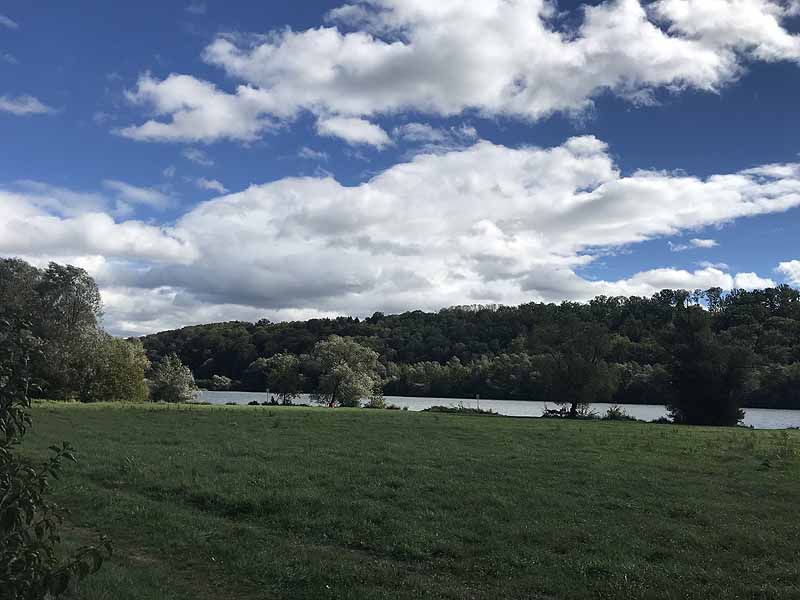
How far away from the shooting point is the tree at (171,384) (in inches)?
3455

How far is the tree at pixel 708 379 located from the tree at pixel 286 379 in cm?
5833

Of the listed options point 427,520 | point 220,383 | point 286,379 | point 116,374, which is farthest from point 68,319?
point 220,383

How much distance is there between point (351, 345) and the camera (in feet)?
321

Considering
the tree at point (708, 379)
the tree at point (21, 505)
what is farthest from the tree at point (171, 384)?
the tree at point (21, 505)

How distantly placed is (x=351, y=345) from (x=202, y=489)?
80.5m

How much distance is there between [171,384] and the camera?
88188mm

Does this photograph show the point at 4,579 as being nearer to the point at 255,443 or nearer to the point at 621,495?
the point at 621,495

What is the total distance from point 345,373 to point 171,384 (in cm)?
2507

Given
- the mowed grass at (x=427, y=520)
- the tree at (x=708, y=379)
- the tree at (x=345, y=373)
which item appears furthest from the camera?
the tree at (x=345, y=373)

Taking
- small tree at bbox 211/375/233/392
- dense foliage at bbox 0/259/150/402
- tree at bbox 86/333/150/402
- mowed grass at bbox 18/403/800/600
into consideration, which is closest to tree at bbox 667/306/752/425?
mowed grass at bbox 18/403/800/600

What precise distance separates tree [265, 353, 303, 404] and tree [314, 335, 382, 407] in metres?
7.84

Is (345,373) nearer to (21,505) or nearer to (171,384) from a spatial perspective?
(171,384)

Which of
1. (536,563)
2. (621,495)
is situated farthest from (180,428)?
A: (536,563)

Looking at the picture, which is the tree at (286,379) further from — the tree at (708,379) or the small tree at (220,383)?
the tree at (708,379)
